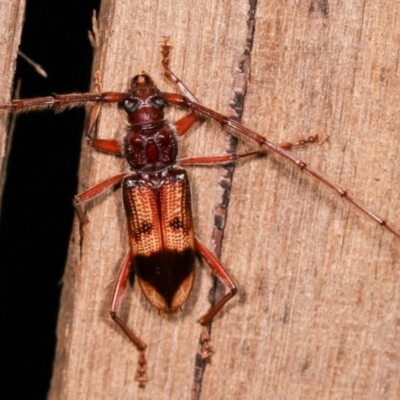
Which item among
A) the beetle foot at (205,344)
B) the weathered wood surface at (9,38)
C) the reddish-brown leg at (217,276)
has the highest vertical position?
the weathered wood surface at (9,38)

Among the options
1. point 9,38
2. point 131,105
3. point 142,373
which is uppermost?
point 9,38

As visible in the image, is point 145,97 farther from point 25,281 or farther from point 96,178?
point 25,281

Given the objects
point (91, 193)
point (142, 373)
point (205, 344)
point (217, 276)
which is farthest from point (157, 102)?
point (142, 373)

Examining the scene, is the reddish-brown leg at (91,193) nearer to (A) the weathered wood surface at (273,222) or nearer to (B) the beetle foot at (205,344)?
(A) the weathered wood surface at (273,222)

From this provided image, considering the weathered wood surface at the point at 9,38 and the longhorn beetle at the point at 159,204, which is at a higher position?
the weathered wood surface at the point at 9,38

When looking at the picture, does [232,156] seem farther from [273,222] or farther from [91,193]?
[91,193]

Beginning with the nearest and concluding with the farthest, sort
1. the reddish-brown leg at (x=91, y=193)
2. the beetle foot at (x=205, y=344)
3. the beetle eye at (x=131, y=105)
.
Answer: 1. the beetle eye at (x=131, y=105)
2. the reddish-brown leg at (x=91, y=193)
3. the beetle foot at (x=205, y=344)

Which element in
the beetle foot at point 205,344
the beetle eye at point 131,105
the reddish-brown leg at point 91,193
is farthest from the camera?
the beetle foot at point 205,344

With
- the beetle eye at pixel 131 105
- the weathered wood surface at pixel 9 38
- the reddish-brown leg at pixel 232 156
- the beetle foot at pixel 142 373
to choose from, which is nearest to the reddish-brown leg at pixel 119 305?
the beetle foot at pixel 142 373
